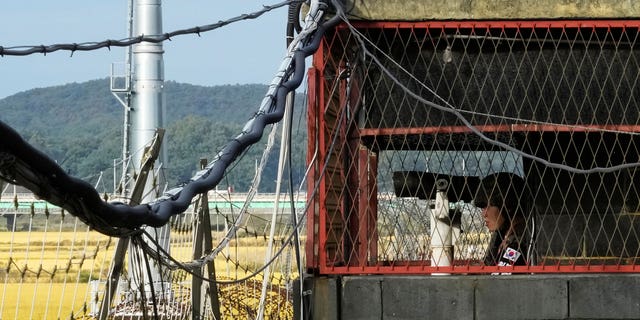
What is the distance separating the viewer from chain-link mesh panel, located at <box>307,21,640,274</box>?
37.2 ft

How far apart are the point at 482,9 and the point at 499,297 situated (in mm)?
2434

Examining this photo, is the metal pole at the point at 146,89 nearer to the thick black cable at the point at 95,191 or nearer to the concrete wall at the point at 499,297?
the concrete wall at the point at 499,297

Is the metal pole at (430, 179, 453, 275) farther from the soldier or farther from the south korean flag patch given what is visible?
the south korean flag patch

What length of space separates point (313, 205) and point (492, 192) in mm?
1609

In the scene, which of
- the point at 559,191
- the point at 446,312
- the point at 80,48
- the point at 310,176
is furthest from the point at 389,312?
the point at 80,48

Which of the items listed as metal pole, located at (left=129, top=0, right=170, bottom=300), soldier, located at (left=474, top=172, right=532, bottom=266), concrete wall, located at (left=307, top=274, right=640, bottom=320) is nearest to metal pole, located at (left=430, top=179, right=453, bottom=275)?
soldier, located at (left=474, top=172, right=532, bottom=266)

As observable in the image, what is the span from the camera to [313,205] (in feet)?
37.0

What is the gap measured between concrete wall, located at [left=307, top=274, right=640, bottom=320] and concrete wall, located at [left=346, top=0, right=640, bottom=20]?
219 centimetres

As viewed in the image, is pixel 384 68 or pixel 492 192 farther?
pixel 492 192

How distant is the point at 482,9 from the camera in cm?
1137

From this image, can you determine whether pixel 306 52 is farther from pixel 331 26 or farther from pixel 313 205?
pixel 313 205

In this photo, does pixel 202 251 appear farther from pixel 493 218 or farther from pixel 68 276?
pixel 68 276

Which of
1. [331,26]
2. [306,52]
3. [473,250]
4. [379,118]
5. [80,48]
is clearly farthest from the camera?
[473,250]

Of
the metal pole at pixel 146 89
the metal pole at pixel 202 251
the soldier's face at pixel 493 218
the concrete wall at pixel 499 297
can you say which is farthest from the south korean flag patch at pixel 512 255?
the metal pole at pixel 146 89
